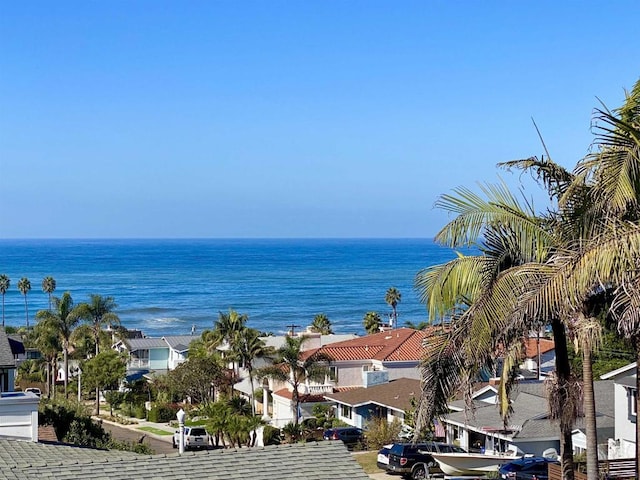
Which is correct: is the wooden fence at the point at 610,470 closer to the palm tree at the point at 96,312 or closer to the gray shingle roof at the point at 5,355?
the gray shingle roof at the point at 5,355

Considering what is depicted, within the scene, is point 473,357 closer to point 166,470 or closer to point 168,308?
point 166,470

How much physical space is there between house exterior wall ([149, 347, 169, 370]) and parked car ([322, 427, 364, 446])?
41.3m

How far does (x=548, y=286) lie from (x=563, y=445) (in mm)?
3027

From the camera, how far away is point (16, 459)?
41.5 feet

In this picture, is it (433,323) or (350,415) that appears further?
(350,415)

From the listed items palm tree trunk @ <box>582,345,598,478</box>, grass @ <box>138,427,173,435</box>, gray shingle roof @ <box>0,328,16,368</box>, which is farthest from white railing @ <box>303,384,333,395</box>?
palm tree trunk @ <box>582,345,598,478</box>

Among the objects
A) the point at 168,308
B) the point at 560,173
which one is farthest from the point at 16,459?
the point at 168,308

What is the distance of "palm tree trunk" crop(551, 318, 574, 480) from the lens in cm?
1090

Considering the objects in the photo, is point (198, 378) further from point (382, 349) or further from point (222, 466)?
point (222, 466)

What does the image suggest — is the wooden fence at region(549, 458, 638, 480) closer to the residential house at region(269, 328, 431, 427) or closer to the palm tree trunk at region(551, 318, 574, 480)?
the palm tree trunk at region(551, 318, 574, 480)

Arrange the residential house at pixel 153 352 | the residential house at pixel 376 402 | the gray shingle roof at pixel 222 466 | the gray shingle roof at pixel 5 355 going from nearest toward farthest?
the gray shingle roof at pixel 222 466 → the gray shingle roof at pixel 5 355 → the residential house at pixel 376 402 → the residential house at pixel 153 352

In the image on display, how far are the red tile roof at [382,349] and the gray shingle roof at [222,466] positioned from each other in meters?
39.1

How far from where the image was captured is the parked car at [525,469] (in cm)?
2750

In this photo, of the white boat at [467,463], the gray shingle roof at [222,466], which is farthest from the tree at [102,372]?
the gray shingle roof at [222,466]
